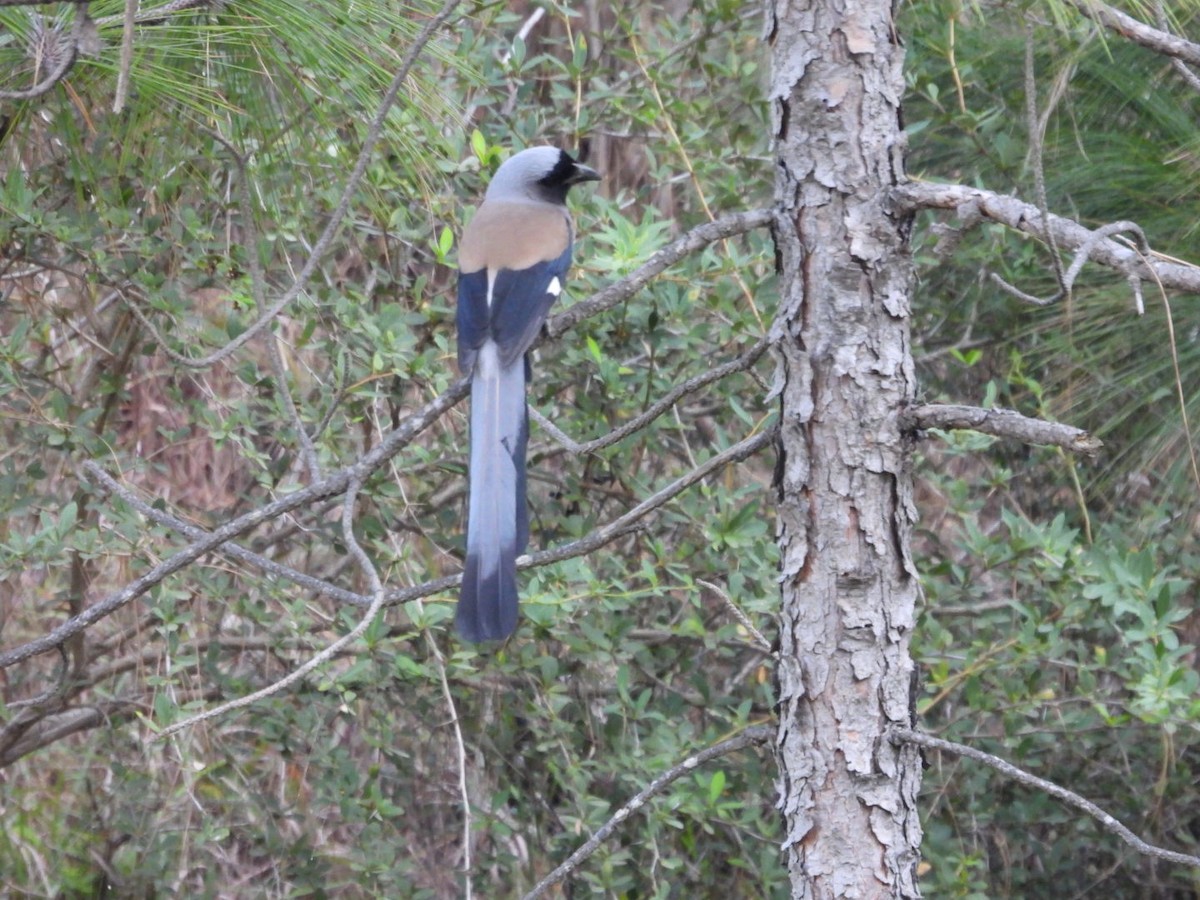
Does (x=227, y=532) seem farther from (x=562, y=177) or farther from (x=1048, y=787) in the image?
(x=562, y=177)

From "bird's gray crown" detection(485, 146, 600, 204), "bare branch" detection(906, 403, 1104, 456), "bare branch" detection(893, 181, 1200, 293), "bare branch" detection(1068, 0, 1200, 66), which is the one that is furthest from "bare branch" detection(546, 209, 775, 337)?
"bird's gray crown" detection(485, 146, 600, 204)

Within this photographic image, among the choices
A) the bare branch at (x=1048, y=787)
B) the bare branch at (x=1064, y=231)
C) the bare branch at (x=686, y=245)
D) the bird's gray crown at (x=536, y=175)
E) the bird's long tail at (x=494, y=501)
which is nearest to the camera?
the bare branch at (x=1064, y=231)

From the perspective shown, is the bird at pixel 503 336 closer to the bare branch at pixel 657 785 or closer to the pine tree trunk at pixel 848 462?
the bare branch at pixel 657 785

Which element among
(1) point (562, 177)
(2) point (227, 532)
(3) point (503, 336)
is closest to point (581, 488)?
(1) point (562, 177)

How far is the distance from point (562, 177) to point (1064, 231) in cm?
166

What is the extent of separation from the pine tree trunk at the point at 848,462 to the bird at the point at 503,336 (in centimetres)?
41

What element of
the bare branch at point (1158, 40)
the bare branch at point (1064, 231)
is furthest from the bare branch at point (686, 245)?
the bare branch at point (1158, 40)

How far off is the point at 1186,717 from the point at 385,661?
1.58m

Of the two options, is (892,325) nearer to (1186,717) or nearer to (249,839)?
(1186,717)

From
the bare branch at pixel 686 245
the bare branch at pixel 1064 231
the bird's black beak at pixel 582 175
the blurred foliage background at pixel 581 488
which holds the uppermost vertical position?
the bare branch at pixel 1064 231

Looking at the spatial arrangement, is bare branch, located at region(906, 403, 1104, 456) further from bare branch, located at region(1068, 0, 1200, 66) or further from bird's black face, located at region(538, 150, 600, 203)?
bird's black face, located at region(538, 150, 600, 203)

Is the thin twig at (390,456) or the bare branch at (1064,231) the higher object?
the bare branch at (1064,231)

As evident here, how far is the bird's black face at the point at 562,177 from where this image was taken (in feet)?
9.62

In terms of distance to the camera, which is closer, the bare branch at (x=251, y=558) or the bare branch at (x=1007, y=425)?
the bare branch at (x=1007, y=425)
